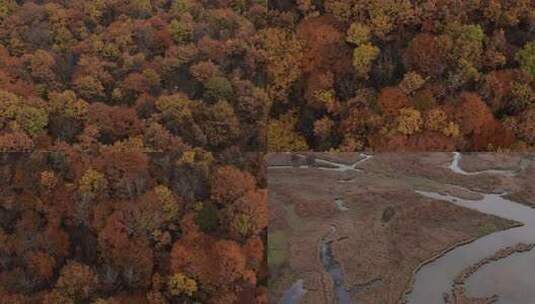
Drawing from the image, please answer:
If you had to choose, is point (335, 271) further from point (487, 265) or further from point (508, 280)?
point (508, 280)

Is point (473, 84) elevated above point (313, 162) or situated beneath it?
elevated above

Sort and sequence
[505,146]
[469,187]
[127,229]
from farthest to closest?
[469,187]
[127,229]
[505,146]

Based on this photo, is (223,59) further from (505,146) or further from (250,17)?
(505,146)

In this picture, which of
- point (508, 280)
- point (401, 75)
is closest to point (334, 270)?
point (508, 280)

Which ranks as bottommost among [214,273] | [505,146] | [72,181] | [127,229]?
[214,273]

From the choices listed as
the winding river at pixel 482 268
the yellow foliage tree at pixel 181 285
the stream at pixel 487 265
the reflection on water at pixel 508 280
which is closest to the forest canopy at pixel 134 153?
the yellow foliage tree at pixel 181 285

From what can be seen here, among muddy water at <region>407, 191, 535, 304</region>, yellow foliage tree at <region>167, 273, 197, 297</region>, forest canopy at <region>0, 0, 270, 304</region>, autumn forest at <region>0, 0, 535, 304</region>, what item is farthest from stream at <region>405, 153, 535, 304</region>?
yellow foliage tree at <region>167, 273, 197, 297</region>

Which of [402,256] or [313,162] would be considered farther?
[402,256]

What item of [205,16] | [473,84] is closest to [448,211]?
[473,84]
